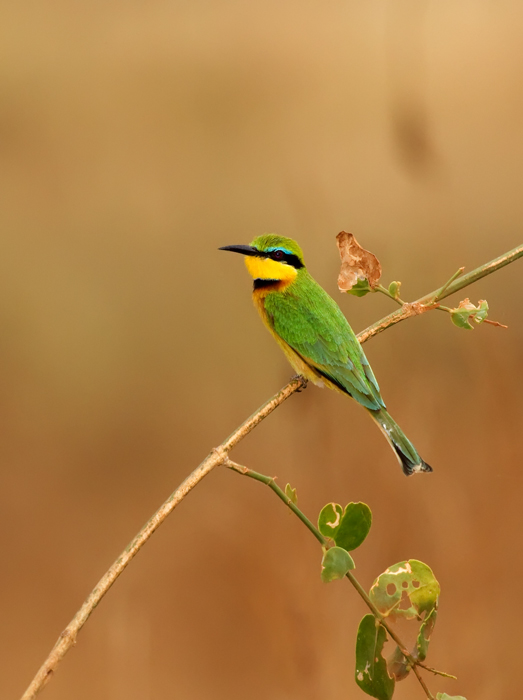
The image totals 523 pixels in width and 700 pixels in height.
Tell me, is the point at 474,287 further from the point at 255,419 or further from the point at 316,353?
the point at 255,419

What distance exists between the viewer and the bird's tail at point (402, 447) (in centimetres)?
90

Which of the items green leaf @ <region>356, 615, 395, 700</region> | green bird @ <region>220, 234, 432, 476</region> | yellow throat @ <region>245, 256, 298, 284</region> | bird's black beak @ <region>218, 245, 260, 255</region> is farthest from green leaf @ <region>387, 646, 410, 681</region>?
yellow throat @ <region>245, 256, 298, 284</region>

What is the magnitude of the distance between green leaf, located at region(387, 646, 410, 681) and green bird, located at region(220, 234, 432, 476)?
1.54ft

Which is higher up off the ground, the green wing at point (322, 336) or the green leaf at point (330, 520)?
the green wing at point (322, 336)

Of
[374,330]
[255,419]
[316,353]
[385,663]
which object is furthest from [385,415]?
[385,663]

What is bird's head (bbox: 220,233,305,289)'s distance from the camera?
1200 mm

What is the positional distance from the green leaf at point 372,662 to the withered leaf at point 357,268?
0.98ft

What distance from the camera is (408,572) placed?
0.52 meters

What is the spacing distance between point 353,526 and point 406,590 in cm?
6

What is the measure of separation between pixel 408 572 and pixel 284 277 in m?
0.84

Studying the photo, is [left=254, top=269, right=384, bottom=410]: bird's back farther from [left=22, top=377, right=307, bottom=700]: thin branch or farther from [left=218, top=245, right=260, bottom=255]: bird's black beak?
[left=22, top=377, right=307, bottom=700]: thin branch

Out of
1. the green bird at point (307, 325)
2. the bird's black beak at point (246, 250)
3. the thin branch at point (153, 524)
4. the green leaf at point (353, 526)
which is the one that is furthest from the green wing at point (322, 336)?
the green leaf at point (353, 526)

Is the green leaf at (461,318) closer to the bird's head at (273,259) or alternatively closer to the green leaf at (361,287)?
the green leaf at (361,287)

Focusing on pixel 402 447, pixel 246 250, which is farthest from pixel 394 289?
pixel 246 250
